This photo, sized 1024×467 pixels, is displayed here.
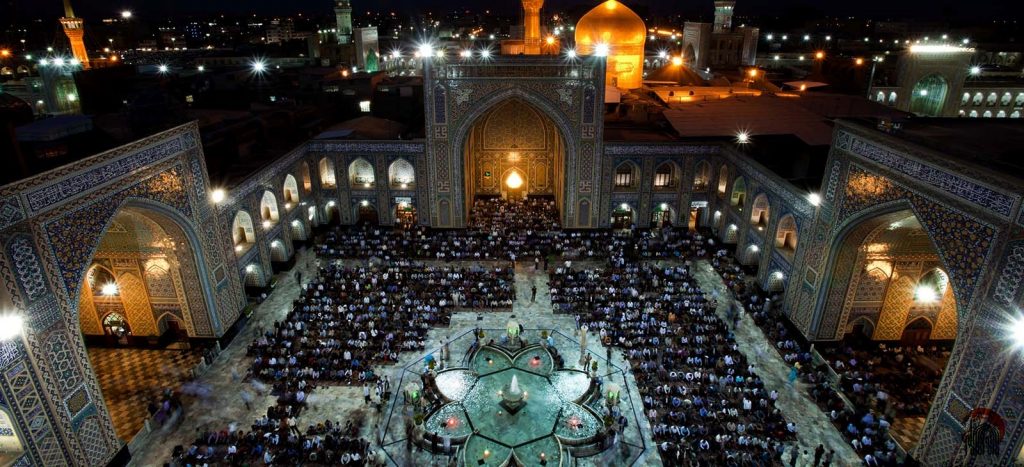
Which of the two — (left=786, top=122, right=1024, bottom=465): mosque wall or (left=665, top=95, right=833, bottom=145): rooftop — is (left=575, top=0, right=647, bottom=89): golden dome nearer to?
(left=665, top=95, right=833, bottom=145): rooftop

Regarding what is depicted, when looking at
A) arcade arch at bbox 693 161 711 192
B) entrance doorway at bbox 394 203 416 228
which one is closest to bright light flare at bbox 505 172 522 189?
entrance doorway at bbox 394 203 416 228

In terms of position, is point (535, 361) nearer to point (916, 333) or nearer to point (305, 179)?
point (916, 333)

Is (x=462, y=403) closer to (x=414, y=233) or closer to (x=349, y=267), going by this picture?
(x=349, y=267)

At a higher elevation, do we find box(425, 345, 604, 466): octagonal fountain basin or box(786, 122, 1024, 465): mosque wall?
box(786, 122, 1024, 465): mosque wall

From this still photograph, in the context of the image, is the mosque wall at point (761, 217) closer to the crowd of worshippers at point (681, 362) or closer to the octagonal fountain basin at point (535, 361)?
the crowd of worshippers at point (681, 362)

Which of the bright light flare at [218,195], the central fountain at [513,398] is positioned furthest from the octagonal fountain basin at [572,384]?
the bright light flare at [218,195]

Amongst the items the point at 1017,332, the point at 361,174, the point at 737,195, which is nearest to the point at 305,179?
the point at 361,174
